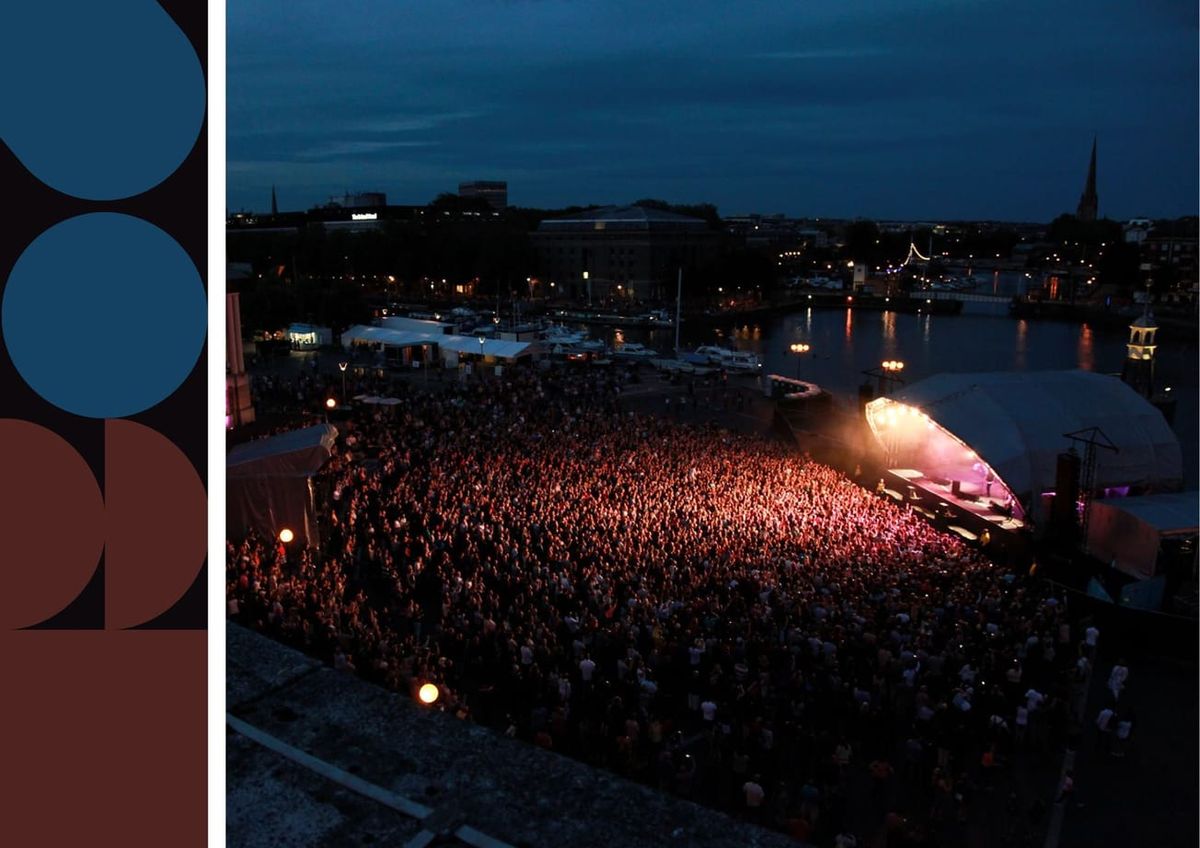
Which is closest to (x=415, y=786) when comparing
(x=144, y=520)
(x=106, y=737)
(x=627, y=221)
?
(x=106, y=737)

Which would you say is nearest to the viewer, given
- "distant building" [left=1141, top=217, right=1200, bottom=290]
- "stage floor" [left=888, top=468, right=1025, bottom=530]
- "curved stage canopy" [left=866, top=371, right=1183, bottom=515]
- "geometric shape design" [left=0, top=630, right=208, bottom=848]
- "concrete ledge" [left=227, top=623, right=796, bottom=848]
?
"geometric shape design" [left=0, top=630, right=208, bottom=848]

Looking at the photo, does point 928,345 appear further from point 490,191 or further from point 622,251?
point 490,191

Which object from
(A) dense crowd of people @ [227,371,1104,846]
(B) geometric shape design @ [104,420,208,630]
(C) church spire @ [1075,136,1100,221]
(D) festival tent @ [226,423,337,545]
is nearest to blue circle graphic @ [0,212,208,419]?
(B) geometric shape design @ [104,420,208,630]

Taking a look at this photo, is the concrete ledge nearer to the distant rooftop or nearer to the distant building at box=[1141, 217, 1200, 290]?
the distant rooftop

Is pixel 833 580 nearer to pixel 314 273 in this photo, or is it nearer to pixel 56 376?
pixel 56 376

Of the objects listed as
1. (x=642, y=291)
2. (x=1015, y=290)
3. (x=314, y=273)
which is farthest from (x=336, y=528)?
(x=1015, y=290)

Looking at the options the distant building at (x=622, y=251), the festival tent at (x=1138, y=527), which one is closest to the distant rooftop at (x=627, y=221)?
the distant building at (x=622, y=251)

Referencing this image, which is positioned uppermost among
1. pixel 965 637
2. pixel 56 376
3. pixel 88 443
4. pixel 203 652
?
pixel 56 376
